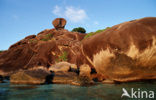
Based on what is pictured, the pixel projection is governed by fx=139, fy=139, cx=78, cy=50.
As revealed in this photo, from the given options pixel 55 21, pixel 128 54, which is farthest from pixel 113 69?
pixel 55 21

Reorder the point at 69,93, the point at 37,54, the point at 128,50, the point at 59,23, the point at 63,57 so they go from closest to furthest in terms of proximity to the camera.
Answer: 1. the point at 69,93
2. the point at 128,50
3. the point at 63,57
4. the point at 37,54
5. the point at 59,23

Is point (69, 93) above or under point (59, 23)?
under

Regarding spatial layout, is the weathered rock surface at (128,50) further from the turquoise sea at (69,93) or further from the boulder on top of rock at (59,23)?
the boulder on top of rock at (59,23)

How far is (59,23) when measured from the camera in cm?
4356

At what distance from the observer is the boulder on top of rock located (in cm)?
4344

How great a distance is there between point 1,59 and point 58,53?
38.6 ft

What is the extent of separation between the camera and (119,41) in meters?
8.48

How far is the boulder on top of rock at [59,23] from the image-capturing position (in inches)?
1710

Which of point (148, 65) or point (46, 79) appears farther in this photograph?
point (46, 79)

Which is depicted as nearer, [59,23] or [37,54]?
[37,54]

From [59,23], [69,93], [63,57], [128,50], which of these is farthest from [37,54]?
[128,50]

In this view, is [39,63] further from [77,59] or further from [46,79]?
[46,79]

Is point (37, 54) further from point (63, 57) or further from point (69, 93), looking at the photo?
point (69, 93)

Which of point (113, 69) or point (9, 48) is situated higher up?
point (9, 48)
